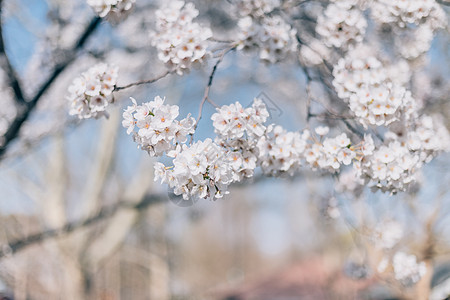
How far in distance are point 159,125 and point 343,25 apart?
1353 mm

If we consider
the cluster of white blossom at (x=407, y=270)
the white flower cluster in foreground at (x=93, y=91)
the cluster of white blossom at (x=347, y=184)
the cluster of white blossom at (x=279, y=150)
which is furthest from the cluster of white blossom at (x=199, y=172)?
the cluster of white blossom at (x=407, y=270)

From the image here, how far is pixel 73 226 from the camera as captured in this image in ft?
19.8

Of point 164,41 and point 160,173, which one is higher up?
point 164,41

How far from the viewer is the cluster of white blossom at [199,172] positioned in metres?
1.81

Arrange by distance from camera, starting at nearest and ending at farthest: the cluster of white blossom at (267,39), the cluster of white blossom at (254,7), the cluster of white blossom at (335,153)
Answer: the cluster of white blossom at (335,153) → the cluster of white blossom at (267,39) → the cluster of white blossom at (254,7)

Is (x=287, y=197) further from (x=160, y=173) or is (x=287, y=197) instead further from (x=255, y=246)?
(x=255, y=246)

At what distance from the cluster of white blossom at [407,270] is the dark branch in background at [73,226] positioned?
3399mm

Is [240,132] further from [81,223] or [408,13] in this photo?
[81,223]

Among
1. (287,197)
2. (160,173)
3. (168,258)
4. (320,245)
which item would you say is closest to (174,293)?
(168,258)

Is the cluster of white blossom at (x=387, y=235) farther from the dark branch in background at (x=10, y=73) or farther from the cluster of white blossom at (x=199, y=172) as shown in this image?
the dark branch in background at (x=10, y=73)

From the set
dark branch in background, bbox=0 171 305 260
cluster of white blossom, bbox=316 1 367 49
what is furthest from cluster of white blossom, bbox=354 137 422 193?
dark branch in background, bbox=0 171 305 260

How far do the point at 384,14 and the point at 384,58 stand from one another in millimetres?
989

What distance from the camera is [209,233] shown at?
31.8 meters

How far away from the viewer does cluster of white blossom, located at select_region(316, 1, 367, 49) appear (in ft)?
8.41
